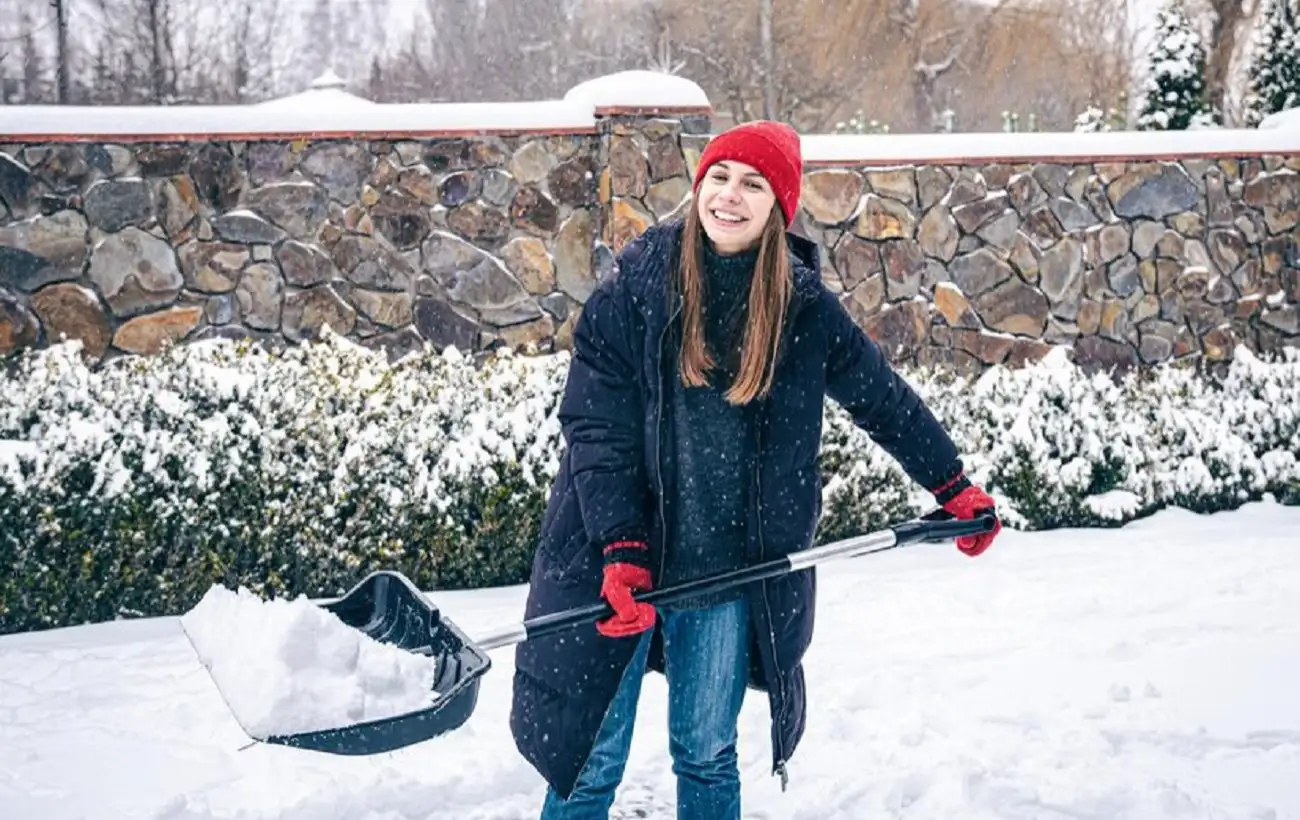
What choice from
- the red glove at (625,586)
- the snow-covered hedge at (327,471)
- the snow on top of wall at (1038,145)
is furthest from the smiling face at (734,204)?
the snow on top of wall at (1038,145)

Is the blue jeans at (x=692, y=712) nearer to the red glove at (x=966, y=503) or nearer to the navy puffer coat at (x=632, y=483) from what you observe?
the navy puffer coat at (x=632, y=483)

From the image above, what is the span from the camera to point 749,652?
2387 mm

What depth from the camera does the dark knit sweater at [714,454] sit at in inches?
88.6

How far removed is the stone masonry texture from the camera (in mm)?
6316

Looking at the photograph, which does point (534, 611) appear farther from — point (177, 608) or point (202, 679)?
point (177, 608)

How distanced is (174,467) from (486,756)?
177 centimetres

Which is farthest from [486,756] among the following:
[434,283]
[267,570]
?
[434,283]

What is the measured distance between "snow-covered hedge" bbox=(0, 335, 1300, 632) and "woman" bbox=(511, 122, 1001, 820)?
233 centimetres

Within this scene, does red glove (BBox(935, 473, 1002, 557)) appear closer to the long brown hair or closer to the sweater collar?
the long brown hair

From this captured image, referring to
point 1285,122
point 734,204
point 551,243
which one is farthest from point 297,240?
point 1285,122

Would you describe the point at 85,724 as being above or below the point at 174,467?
below

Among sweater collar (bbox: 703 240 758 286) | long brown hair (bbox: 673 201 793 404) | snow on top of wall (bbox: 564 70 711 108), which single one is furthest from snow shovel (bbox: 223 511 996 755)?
snow on top of wall (bbox: 564 70 711 108)

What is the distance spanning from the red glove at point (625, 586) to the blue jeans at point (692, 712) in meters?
0.18

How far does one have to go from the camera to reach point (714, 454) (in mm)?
2254
